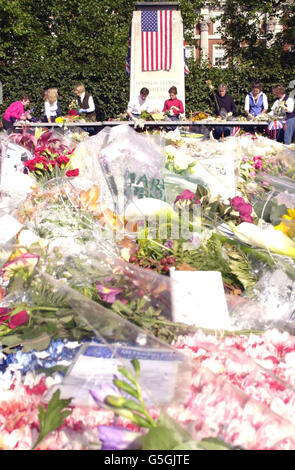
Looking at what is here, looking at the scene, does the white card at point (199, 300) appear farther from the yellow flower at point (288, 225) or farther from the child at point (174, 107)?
the child at point (174, 107)

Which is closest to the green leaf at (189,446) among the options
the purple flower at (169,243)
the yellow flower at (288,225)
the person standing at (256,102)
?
the purple flower at (169,243)

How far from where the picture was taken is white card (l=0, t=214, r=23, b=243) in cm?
185

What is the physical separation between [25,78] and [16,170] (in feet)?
48.9

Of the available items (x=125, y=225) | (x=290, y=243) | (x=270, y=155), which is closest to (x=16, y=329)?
(x=125, y=225)

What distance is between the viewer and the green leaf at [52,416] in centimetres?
95

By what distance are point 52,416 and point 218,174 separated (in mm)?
2281

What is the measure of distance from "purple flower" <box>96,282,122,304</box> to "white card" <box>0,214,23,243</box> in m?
0.55

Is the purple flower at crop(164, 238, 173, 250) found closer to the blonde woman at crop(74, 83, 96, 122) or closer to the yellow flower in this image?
the yellow flower

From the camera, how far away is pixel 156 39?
12.6 metres

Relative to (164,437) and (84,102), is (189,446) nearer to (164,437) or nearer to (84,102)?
(164,437)

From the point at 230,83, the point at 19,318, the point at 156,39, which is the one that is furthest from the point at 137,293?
the point at 230,83

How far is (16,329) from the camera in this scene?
149 cm

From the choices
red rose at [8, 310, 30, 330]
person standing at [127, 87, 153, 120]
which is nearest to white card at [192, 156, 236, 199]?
red rose at [8, 310, 30, 330]
